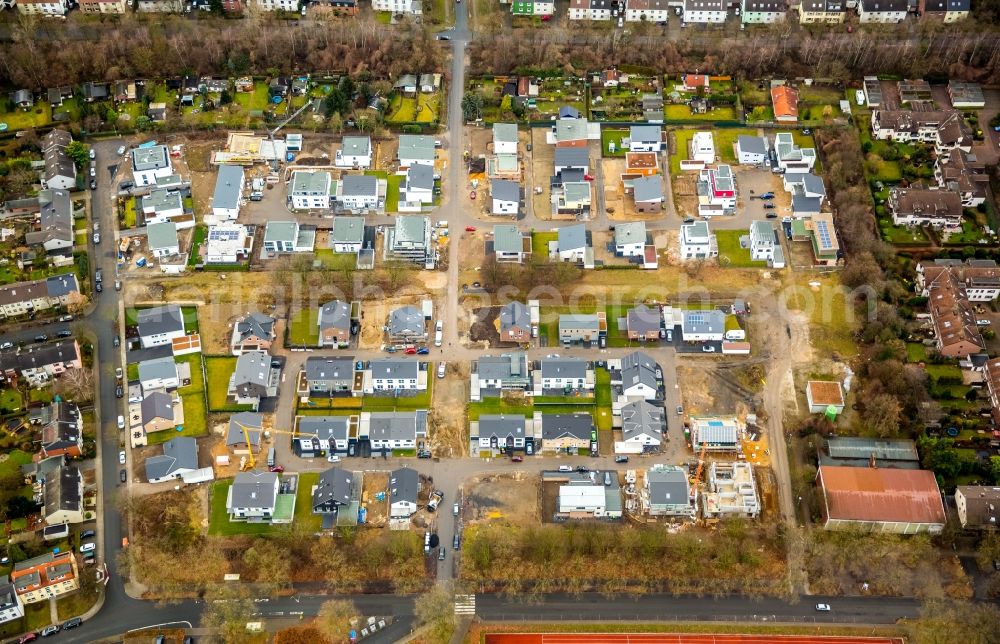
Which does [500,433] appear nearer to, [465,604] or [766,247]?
[465,604]

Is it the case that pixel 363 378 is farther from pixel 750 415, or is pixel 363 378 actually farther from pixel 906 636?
pixel 906 636

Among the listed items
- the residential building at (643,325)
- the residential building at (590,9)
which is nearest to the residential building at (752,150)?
the residential building at (643,325)

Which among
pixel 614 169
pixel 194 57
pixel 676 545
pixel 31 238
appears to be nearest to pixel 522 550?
pixel 676 545

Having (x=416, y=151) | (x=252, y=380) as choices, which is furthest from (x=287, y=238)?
(x=416, y=151)

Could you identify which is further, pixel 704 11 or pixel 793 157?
pixel 704 11

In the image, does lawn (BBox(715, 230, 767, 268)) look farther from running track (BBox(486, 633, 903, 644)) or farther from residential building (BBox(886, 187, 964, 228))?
running track (BBox(486, 633, 903, 644))

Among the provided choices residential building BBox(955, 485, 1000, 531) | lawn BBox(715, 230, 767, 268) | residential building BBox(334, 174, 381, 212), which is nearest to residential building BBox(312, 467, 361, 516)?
residential building BBox(334, 174, 381, 212)
